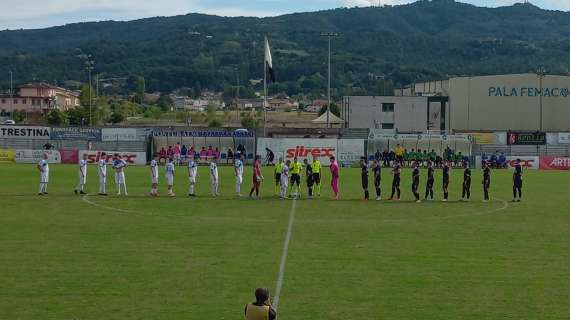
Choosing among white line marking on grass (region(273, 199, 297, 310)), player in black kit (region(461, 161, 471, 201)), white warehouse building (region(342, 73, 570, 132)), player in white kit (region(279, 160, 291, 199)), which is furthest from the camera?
white warehouse building (region(342, 73, 570, 132))

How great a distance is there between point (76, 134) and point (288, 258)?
5352 cm

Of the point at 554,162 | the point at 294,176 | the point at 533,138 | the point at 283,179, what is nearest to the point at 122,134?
the point at 554,162

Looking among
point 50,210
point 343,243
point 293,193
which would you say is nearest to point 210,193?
point 293,193

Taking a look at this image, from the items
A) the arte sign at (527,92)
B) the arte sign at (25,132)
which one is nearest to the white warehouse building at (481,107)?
the arte sign at (527,92)

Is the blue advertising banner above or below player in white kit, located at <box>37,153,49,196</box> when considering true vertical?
above

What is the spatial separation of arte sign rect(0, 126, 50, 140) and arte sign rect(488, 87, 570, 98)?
5173 cm

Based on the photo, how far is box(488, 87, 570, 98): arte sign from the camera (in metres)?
97.2

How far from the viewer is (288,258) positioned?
19.4 meters

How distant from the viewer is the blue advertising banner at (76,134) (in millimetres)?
69562

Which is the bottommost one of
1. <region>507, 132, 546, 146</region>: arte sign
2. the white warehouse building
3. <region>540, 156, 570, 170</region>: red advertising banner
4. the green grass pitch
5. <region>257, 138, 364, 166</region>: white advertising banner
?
the green grass pitch

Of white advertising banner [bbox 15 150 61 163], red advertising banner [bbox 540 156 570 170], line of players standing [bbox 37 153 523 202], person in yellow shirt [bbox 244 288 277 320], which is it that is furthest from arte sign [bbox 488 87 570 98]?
person in yellow shirt [bbox 244 288 277 320]

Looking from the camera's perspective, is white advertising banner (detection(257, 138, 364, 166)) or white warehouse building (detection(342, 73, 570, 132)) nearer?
white advertising banner (detection(257, 138, 364, 166))

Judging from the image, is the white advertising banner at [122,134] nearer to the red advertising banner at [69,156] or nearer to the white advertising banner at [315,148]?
the red advertising banner at [69,156]

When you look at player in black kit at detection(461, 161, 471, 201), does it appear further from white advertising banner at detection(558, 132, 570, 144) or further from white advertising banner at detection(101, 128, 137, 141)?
white advertising banner at detection(558, 132, 570, 144)
